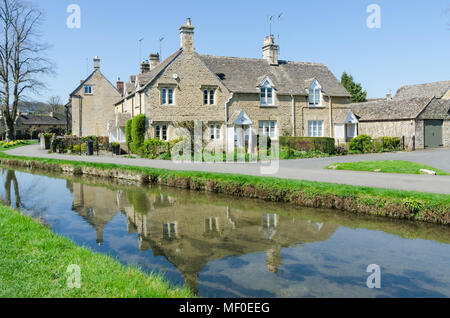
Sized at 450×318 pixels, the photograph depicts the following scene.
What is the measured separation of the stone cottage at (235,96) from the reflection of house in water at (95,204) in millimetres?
12917

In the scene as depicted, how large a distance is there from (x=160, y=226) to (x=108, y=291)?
577 centimetres

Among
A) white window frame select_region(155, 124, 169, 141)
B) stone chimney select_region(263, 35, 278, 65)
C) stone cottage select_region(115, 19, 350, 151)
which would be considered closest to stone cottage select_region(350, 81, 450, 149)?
stone cottage select_region(115, 19, 350, 151)

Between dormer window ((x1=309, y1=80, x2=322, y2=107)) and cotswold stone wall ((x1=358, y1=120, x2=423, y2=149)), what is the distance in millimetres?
5110

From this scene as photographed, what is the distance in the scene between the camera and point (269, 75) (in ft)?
115

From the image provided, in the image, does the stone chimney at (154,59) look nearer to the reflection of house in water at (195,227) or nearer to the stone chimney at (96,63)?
the stone chimney at (96,63)

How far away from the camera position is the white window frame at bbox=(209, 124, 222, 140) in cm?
A: 3206

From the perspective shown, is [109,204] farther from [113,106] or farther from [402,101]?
[113,106]

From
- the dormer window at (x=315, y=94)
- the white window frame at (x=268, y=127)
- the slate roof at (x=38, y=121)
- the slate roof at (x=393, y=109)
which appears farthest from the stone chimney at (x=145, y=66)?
the slate roof at (x=38, y=121)

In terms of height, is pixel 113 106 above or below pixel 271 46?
below

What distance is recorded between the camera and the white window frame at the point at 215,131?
105 ft

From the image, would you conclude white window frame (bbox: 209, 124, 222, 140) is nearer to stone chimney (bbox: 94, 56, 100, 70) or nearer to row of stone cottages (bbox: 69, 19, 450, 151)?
row of stone cottages (bbox: 69, 19, 450, 151)

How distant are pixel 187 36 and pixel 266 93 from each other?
26.5 ft
